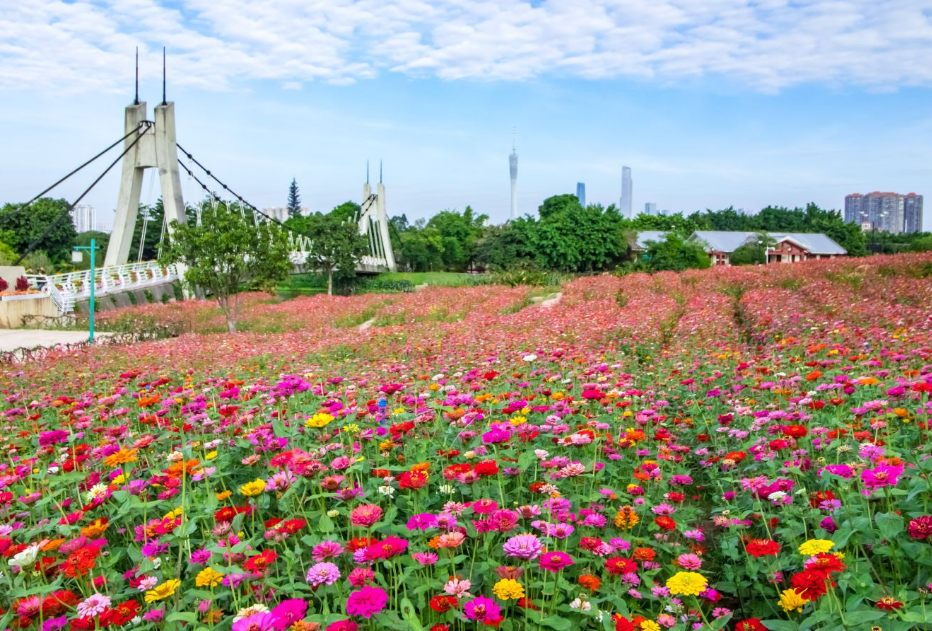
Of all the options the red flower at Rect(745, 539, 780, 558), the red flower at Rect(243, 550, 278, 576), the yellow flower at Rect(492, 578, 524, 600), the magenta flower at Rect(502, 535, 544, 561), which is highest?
the magenta flower at Rect(502, 535, 544, 561)

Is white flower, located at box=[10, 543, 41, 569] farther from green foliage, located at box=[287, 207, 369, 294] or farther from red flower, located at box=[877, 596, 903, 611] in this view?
green foliage, located at box=[287, 207, 369, 294]

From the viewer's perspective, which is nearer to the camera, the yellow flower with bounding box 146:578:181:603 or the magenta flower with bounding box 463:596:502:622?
the magenta flower with bounding box 463:596:502:622

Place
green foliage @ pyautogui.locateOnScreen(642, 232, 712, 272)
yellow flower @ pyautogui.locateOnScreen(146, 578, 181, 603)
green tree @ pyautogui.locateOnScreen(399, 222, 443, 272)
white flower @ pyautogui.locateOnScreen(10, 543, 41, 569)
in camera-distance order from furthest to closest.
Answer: green tree @ pyautogui.locateOnScreen(399, 222, 443, 272)
green foliage @ pyautogui.locateOnScreen(642, 232, 712, 272)
white flower @ pyautogui.locateOnScreen(10, 543, 41, 569)
yellow flower @ pyautogui.locateOnScreen(146, 578, 181, 603)

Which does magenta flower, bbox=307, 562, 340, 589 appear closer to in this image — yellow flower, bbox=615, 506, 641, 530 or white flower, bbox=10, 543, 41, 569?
white flower, bbox=10, 543, 41, 569

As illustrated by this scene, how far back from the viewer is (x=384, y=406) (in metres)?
3.43

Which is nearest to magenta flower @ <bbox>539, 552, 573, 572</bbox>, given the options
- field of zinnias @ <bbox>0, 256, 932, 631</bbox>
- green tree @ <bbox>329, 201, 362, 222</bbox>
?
field of zinnias @ <bbox>0, 256, 932, 631</bbox>

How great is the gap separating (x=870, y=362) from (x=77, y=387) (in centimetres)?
613

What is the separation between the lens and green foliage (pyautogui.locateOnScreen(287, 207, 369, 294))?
37.0 meters

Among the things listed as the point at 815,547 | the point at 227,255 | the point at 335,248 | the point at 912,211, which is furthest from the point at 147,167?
the point at 912,211

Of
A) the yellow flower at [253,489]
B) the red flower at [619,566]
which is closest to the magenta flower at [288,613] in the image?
the yellow flower at [253,489]

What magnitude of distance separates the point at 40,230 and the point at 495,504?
6406cm

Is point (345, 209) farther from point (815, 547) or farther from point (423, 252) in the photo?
point (815, 547)

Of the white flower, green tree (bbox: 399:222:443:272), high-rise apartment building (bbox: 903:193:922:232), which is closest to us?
the white flower

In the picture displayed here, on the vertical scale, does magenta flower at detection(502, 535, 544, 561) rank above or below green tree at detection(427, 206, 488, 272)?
below
